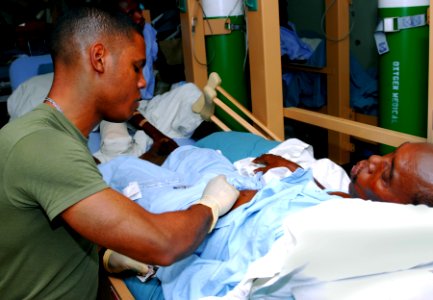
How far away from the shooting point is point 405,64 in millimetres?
2416

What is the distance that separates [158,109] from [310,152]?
131 cm

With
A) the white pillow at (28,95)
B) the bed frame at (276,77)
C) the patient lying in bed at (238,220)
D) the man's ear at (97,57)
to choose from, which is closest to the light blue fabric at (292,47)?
the bed frame at (276,77)

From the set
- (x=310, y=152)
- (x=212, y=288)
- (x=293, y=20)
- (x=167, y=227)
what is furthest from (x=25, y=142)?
(x=293, y=20)

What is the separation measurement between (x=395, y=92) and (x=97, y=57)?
6.09 ft

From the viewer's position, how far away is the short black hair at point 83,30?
1.16m

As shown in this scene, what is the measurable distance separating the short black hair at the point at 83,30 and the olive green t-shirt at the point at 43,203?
161 mm

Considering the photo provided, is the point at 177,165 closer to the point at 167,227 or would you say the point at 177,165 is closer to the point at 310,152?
the point at 310,152

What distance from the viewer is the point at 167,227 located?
1038 millimetres

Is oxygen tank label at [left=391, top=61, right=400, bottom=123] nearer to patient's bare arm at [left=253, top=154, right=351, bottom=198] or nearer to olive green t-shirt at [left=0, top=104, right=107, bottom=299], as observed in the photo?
patient's bare arm at [left=253, top=154, right=351, bottom=198]

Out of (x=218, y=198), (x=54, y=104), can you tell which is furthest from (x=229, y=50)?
(x=54, y=104)

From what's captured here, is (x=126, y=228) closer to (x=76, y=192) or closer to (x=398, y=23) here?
(x=76, y=192)

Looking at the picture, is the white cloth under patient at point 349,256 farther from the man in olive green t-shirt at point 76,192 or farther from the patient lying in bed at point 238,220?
the man in olive green t-shirt at point 76,192

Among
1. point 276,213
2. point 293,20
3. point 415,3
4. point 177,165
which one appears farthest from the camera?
point 293,20

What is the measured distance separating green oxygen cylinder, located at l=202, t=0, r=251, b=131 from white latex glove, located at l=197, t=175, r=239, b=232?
149cm
